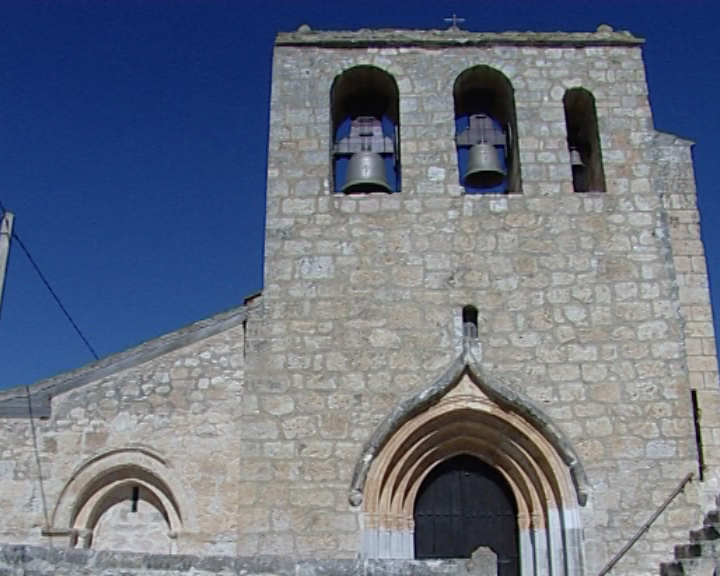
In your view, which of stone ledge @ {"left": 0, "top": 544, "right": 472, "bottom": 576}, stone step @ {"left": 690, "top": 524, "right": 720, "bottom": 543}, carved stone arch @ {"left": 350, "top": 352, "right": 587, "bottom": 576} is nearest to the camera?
stone ledge @ {"left": 0, "top": 544, "right": 472, "bottom": 576}

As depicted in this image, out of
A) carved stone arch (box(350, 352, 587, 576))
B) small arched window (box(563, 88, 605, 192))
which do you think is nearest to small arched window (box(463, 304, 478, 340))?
carved stone arch (box(350, 352, 587, 576))

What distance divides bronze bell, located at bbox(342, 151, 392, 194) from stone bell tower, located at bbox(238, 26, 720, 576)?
23mm

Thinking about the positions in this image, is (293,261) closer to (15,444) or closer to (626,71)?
(15,444)

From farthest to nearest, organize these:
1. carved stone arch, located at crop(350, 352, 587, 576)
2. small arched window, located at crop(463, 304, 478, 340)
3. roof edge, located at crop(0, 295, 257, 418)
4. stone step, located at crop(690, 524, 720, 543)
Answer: small arched window, located at crop(463, 304, 478, 340), roof edge, located at crop(0, 295, 257, 418), carved stone arch, located at crop(350, 352, 587, 576), stone step, located at crop(690, 524, 720, 543)

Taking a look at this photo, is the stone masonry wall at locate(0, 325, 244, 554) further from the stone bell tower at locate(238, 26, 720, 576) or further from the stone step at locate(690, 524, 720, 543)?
the stone step at locate(690, 524, 720, 543)

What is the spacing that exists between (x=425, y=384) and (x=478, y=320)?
0.82 m

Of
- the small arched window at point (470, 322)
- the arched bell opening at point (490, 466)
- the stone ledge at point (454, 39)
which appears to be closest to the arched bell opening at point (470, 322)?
the small arched window at point (470, 322)

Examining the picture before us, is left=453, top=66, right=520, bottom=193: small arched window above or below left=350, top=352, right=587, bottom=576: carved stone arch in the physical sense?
above

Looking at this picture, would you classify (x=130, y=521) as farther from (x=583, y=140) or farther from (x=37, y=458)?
(x=583, y=140)

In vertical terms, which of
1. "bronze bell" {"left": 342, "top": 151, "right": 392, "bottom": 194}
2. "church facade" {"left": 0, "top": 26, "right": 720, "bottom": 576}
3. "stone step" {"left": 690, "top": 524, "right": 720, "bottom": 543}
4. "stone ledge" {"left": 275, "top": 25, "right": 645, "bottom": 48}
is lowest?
"stone step" {"left": 690, "top": 524, "right": 720, "bottom": 543}

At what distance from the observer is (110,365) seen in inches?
328

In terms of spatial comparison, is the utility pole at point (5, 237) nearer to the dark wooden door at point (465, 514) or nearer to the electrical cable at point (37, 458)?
the electrical cable at point (37, 458)

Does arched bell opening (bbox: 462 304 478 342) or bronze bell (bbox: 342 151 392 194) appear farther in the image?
bronze bell (bbox: 342 151 392 194)

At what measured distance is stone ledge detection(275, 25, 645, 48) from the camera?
9.37 m
